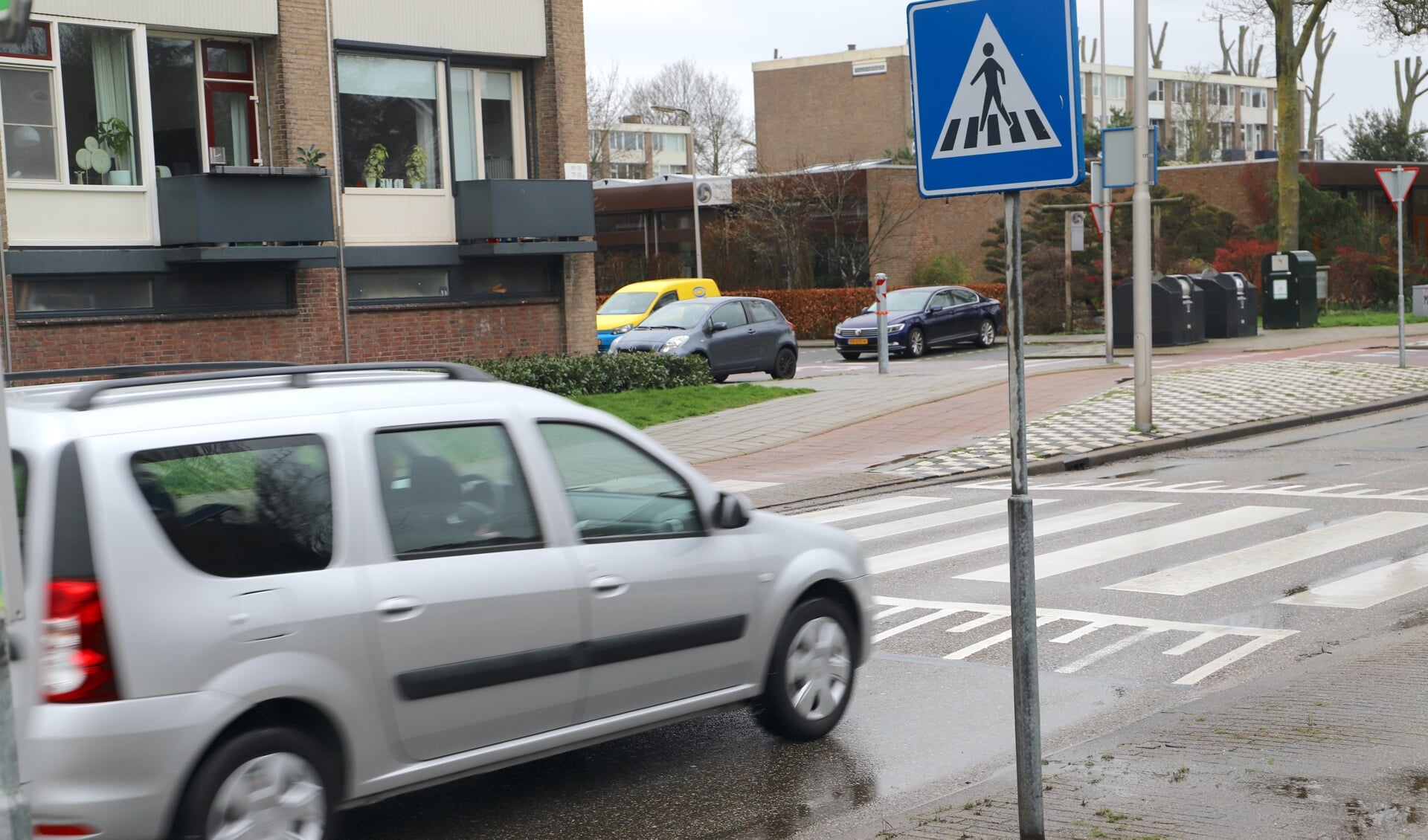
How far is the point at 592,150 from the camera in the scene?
7988 cm

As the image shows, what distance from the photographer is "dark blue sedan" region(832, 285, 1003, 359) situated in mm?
33656

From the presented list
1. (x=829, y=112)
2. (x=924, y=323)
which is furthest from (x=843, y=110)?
(x=924, y=323)

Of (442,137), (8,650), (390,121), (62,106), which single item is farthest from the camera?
(442,137)

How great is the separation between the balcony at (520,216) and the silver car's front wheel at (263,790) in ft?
58.8

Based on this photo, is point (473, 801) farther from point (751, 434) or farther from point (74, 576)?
point (751, 434)

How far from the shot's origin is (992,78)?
173 inches

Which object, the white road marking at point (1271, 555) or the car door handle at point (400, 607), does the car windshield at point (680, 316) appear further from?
the car door handle at point (400, 607)

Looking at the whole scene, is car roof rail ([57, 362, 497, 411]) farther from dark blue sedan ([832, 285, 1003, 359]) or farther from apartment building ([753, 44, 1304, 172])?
apartment building ([753, 44, 1304, 172])

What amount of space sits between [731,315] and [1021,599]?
22.4m

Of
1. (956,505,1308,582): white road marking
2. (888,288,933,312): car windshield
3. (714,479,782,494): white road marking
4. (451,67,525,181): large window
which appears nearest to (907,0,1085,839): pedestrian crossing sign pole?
(956,505,1308,582): white road marking

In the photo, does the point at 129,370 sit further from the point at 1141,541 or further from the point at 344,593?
the point at 1141,541

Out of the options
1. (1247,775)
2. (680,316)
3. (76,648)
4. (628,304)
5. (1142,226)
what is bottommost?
(1247,775)

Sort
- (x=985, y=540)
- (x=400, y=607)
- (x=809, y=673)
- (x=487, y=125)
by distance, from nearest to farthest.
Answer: (x=400, y=607)
(x=809, y=673)
(x=985, y=540)
(x=487, y=125)

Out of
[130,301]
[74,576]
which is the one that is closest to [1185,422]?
[130,301]
